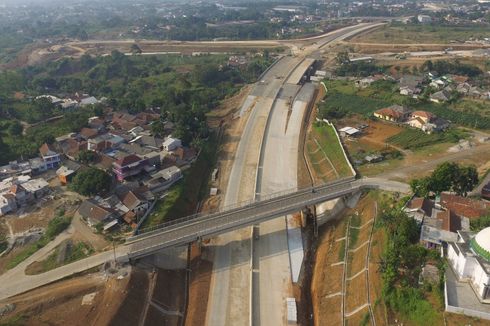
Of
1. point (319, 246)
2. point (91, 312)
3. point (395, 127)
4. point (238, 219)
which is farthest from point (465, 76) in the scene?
point (91, 312)

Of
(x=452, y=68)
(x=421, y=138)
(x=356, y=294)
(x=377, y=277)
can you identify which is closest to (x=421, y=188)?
(x=377, y=277)

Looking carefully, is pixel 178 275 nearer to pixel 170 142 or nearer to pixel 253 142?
pixel 170 142

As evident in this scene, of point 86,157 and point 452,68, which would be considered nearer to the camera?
point 86,157

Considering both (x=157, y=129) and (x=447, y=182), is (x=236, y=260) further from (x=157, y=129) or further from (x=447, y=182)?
(x=157, y=129)

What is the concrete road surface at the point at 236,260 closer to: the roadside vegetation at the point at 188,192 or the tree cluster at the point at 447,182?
the roadside vegetation at the point at 188,192

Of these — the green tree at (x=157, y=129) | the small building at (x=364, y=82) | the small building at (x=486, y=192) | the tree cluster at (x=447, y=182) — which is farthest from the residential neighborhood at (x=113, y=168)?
the small building at (x=364, y=82)

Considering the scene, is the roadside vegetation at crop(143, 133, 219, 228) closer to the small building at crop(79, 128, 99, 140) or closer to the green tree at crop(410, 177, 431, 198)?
the small building at crop(79, 128, 99, 140)
